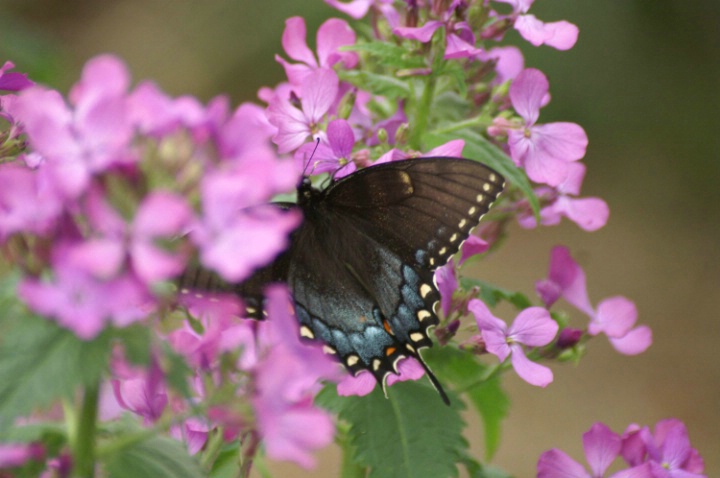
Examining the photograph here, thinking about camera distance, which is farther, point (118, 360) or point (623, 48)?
point (623, 48)

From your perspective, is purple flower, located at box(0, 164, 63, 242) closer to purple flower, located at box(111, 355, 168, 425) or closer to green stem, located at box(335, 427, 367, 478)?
purple flower, located at box(111, 355, 168, 425)

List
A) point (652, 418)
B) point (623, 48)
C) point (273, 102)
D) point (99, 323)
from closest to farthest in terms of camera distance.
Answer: point (99, 323) < point (273, 102) < point (652, 418) < point (623, 48)

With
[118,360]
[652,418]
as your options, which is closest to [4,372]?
[118,360]

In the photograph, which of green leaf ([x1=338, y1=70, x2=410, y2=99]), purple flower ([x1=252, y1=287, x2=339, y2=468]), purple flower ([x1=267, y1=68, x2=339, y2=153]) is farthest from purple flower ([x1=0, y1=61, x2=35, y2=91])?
purple flower ([x1=252, y1=287, x2=339, y2=468])

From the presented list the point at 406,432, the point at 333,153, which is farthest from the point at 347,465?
the point at 333,153

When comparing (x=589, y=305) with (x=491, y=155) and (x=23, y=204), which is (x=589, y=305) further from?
(x=23, y=204)

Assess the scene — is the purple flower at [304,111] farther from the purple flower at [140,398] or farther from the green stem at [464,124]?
the purple flower at [140,398]

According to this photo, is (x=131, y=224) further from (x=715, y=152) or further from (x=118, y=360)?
(x=715, y=152)

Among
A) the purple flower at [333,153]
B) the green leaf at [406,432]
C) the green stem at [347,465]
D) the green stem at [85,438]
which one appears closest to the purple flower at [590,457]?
the green leaf at [406,432]
